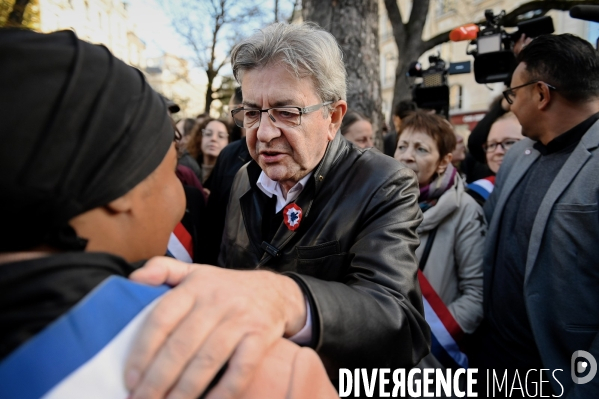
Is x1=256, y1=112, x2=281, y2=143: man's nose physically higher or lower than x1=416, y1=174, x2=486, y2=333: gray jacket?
higher

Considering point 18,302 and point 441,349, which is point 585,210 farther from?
point 18,302

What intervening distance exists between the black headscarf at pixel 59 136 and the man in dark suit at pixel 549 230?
2084mm

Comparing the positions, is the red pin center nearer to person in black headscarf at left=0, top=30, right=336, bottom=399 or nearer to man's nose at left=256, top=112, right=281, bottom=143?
man's nose at left=256, top=112, right=281, bottom=143

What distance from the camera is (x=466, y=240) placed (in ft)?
8.83

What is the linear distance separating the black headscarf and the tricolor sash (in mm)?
158

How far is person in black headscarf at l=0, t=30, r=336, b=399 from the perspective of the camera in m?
0.63

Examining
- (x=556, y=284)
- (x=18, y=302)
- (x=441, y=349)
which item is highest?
(x=18, y=302)

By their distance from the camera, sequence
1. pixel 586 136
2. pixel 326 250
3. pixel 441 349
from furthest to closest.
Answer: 1. pixel 441 349
2. pixel 586 136
3. pixel 326 250

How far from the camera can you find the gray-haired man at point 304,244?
0.70 metres

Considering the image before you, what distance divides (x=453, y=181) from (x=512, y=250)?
0.66 m

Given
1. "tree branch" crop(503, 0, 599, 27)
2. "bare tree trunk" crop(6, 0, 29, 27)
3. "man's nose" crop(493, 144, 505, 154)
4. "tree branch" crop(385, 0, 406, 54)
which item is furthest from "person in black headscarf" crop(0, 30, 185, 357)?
"tree branch" crop(503, 0, 599, 27)

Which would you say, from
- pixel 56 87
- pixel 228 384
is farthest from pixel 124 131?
pixel 228 384

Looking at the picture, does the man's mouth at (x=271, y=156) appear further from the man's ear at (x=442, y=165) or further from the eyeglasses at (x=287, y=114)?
the man's ear at (x=442, y=165)

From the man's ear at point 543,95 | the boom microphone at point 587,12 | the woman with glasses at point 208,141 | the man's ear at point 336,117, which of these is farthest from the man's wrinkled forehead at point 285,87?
the woman with glasses at point 208,141
